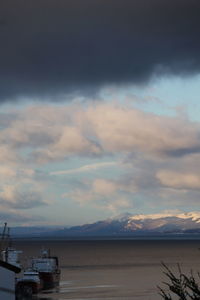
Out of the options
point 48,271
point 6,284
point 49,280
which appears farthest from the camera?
point 48,271

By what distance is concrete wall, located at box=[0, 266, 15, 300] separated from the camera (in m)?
17.3

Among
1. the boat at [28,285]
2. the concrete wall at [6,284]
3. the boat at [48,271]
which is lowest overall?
the concrete wall at [6,284]

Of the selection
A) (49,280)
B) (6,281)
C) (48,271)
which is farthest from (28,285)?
(6,281)

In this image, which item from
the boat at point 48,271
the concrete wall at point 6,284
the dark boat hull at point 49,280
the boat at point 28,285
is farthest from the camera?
the boat at point 48,271

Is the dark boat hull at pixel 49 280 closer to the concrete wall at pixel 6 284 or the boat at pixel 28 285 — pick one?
the boat at pixel 28 285

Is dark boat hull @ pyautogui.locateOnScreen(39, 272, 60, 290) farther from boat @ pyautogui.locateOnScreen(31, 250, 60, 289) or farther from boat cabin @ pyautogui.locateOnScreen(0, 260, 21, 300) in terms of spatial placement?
boat cabin @ pyautogui.locateOnScreen(0, 260, 21, 300)

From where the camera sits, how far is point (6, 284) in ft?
57.6

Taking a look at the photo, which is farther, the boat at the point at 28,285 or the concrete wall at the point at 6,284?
the boat at the point at 28,285

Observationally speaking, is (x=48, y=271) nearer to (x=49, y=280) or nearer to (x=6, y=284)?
(x=49, y=280)

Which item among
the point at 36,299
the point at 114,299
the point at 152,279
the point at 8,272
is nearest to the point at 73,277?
the point at 152,279

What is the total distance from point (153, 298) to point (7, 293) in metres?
44.6

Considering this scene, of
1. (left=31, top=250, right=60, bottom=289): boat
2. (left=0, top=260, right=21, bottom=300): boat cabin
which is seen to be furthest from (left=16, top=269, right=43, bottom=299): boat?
(left=0, top=260, right=21, bottom=300): boat cabin

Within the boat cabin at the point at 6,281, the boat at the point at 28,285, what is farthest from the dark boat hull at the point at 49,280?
the boat cabin at the point at 6,281

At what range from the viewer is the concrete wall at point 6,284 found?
56.8 feet
